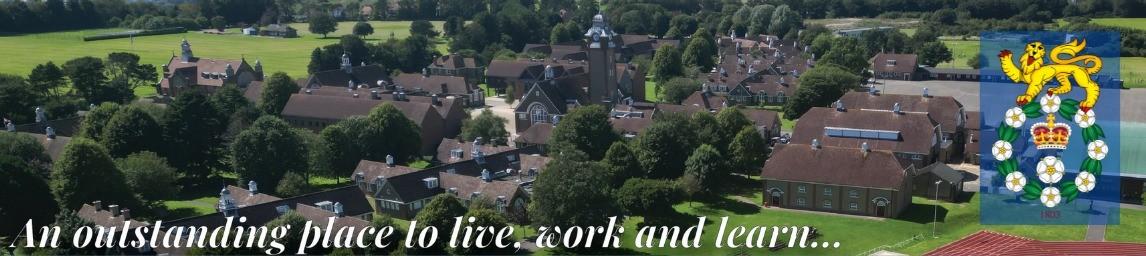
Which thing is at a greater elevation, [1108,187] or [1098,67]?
[1098,67]

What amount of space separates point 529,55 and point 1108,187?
65175 millimetres

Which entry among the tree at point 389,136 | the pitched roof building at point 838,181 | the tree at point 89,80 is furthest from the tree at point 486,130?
the tree at point 89,80

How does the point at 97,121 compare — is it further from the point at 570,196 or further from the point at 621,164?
the point at 570,196

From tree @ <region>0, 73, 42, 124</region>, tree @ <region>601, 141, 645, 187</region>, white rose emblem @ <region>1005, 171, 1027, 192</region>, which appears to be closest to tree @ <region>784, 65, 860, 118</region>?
tree @ <region>601, 141, 645, 187</region>

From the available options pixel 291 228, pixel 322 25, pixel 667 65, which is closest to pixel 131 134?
pixel 291 228

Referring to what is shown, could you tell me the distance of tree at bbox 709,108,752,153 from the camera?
2190 inches

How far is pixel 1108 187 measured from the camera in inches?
1890

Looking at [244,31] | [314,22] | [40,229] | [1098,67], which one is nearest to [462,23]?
[314,22]

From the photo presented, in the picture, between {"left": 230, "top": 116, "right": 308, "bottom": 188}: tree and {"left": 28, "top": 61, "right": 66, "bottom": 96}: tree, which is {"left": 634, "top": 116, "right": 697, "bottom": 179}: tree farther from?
{"left": 28, "top": 61, "right": 66, "bottom": 96}: tree

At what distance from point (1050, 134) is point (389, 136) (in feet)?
111

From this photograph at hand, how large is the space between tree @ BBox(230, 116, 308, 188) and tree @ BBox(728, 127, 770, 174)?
21.6m

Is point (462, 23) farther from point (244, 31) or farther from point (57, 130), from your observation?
point (57, 130)

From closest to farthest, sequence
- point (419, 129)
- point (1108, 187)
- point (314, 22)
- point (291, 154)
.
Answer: point (1108, 187), point (291, 154), point (419, 129), point (314, 22)

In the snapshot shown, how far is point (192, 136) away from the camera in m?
54.8
